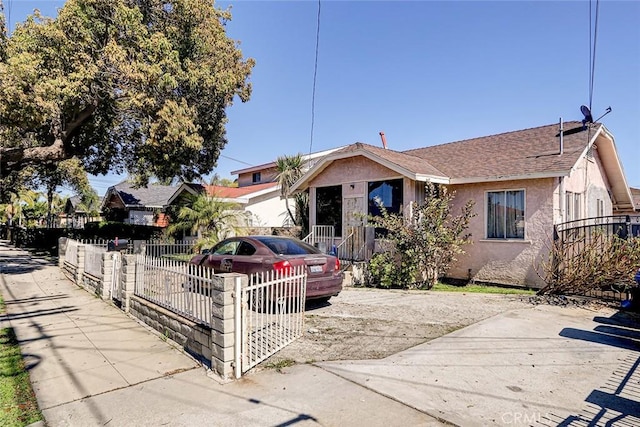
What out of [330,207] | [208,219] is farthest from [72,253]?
[330,207]

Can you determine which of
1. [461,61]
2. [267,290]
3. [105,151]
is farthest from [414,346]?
[105,151]

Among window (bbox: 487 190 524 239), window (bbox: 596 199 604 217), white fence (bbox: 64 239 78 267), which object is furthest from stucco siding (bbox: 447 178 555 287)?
white fence (bbox: 64 239 78 267)

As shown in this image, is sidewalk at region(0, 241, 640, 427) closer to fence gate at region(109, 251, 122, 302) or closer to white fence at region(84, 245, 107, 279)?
fence gate at region(109, 251, 122, 302)

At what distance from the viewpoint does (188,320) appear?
5.57 m

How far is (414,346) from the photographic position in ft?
18.4

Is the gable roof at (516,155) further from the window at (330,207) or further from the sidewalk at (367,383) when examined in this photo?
the sidewalk at (367,383)

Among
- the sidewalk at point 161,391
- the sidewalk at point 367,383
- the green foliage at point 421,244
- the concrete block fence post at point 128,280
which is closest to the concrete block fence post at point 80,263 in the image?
the concrete block fence post at point 128,280

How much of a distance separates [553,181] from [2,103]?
15.8m

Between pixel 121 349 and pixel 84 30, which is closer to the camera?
pixel 121 349

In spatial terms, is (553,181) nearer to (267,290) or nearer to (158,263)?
(267,290)

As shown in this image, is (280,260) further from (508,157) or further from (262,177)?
(262,177)

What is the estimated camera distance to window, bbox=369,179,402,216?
12773mm

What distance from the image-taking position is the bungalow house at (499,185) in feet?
35.8

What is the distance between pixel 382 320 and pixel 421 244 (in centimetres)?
438
